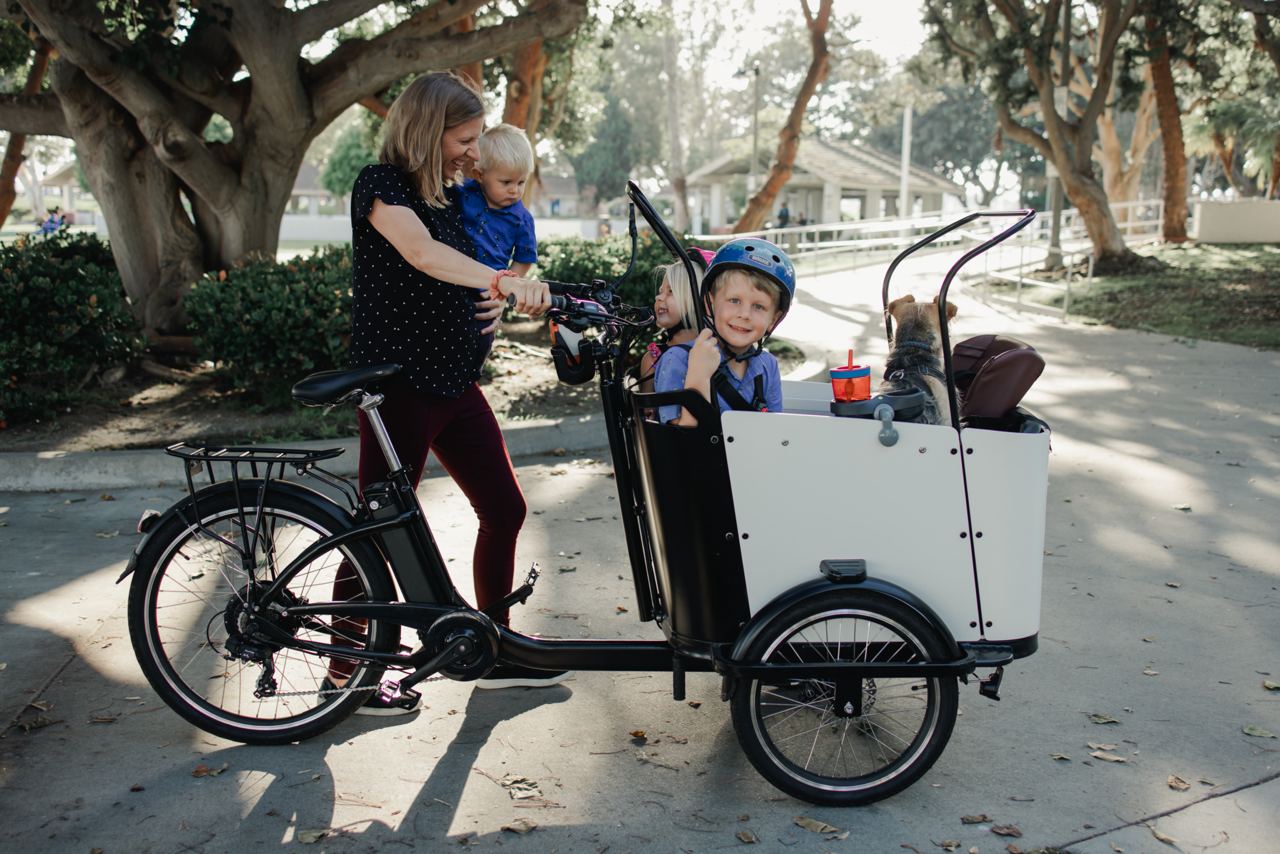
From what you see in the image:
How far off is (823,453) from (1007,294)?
14976 mm

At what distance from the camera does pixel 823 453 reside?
2.77m

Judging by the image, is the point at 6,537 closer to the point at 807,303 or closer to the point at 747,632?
the point at 747,632

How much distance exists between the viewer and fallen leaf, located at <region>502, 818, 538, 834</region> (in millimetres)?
2791

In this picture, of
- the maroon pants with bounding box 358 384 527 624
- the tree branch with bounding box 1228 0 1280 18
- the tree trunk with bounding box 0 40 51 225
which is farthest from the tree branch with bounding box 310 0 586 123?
the tree branch with bounding box 1228 0 1280 18

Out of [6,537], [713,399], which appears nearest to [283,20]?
[6,537]

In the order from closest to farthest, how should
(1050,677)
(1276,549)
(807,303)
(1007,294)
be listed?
1. (1050,677)
2. (1276,549)
3. (807,303)
4. (1007,294)

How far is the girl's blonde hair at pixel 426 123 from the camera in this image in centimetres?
299

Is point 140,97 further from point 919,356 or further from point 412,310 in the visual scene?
point 919,356

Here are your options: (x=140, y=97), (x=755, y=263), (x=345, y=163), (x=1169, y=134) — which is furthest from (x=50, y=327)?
(x=345, y=163)

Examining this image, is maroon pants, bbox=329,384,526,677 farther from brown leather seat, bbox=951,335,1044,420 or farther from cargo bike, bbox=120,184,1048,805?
brown leather seat, bbox=951,335,1044,420

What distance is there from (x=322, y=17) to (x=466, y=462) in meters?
6.34

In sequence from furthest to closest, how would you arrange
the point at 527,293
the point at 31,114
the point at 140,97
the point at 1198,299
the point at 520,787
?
the point at 1198,299, the point at 31,114, the point at 140,97, the point at 520,787, the point at 527,293

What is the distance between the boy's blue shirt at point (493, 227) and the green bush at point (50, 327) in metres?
4.52

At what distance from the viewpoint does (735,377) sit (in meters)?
2.97
